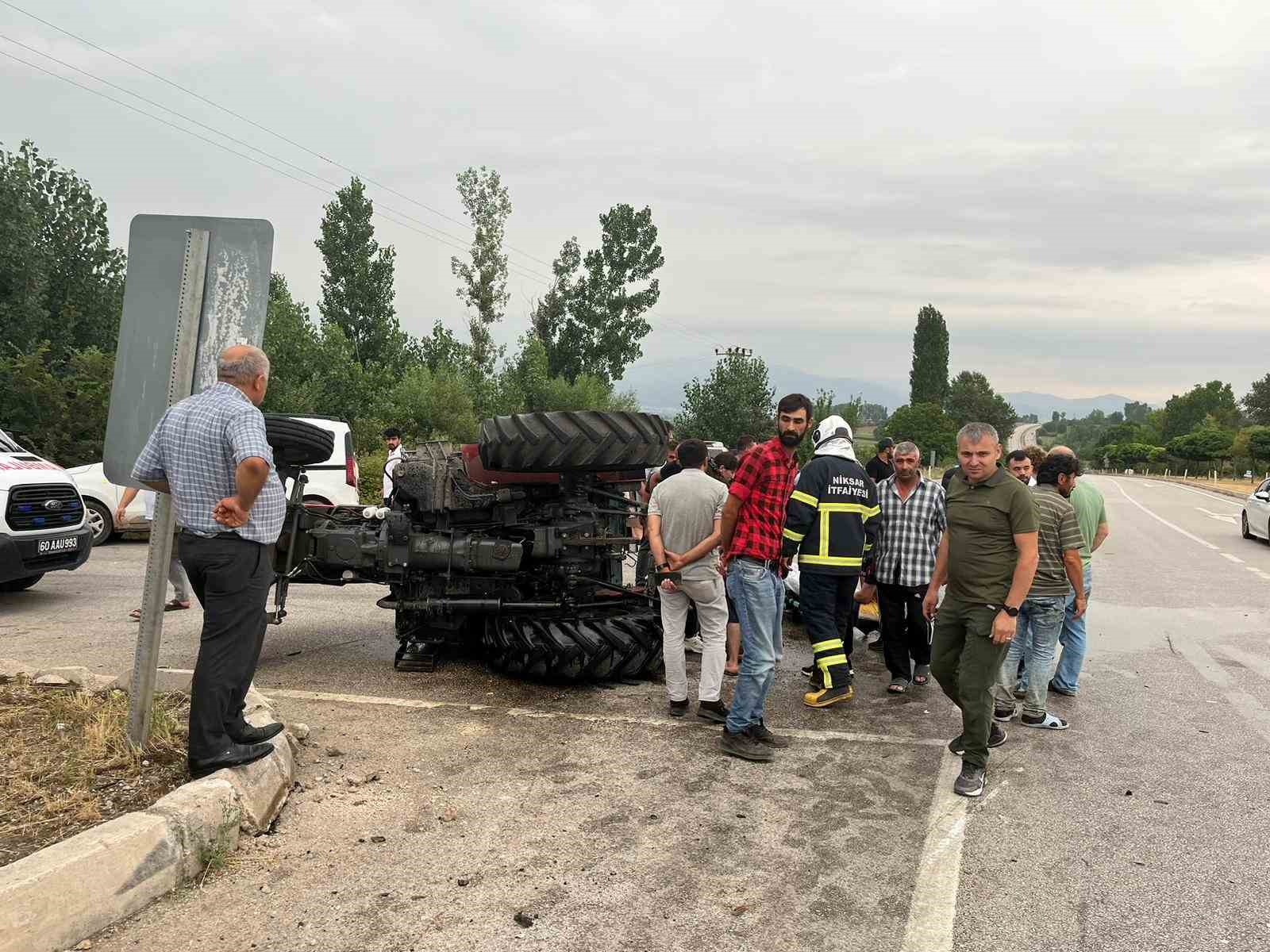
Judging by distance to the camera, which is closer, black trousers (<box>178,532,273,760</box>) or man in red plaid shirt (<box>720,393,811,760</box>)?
black trousers (<box>178,532,273,760</box>)

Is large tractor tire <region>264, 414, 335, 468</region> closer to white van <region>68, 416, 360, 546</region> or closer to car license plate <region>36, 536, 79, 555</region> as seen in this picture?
car license plate <region>36, 536, 79, 555</region>

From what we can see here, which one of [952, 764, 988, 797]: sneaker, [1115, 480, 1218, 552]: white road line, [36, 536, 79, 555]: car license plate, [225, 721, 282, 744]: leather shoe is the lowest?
[36, 536, 79, 555]: car license plate

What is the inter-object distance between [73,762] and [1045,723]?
522cm

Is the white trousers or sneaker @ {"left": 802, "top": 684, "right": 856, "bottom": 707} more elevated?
the white trousers

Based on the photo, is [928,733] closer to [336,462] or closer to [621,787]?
[621,787]

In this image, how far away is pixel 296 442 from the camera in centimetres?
599

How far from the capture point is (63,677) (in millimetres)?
5418

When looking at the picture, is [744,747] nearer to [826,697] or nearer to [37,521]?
[826,697]

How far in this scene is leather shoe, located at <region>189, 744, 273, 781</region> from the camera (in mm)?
4004

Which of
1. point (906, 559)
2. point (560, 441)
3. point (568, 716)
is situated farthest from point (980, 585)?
point (560, 441)

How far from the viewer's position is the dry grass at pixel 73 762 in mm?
3662

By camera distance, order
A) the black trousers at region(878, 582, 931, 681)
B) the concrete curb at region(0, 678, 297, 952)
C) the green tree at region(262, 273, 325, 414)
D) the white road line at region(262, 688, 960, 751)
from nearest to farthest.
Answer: the concrete curb at region(0, 678, 297, 952) → the white road line at region(262, 688, 960, 751) → the black trousers at region(878, 582, 931, 681) → the green tree at region(262, 273, 325, 414)

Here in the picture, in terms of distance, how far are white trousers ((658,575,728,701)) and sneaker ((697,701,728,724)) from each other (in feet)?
0.10

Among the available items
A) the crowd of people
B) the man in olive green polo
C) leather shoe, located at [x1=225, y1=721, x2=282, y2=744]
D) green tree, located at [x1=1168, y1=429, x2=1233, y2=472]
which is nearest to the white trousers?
the crowd of people
